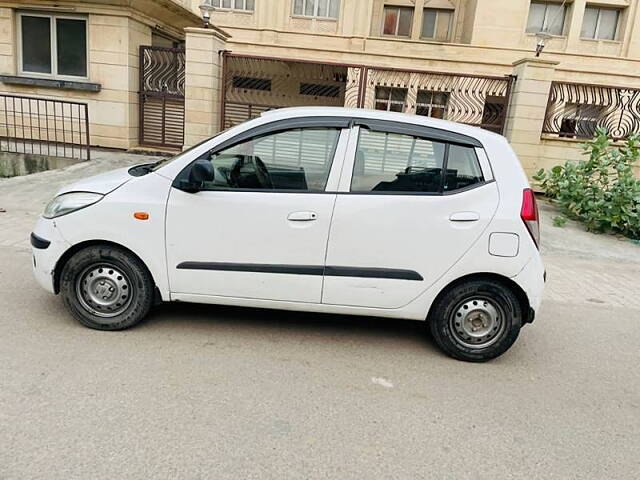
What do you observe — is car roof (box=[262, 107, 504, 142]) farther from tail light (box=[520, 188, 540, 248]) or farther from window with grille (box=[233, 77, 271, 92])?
window with grille (box=[233, 77, 271, 92])

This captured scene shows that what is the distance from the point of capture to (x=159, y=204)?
351cm

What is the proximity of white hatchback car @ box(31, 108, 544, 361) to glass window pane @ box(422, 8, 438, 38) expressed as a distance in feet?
78.7

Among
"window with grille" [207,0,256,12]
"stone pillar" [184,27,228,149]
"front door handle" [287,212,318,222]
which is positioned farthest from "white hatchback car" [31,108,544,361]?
"window with grille" [207,0,256,12]

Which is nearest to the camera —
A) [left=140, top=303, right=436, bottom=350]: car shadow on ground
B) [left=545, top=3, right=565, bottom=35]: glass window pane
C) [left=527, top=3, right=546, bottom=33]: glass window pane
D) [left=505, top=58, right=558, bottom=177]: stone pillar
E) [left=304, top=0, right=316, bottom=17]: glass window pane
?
[left=140, top=303, right=436, bottom=350]: car shadow on ground

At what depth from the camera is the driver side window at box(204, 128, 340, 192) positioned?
11.6 ft

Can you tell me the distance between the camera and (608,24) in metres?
23.8

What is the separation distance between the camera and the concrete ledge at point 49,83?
1105 cm

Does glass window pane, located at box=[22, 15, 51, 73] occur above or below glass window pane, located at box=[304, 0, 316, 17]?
below

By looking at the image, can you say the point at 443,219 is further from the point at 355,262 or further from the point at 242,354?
the point at 242,354

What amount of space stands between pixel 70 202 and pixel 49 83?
30.7ft

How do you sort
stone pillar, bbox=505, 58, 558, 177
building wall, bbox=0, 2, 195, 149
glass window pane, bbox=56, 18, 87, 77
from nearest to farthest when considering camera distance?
stone pillar, bbox=505, 58, 558, 177 → building wall, bbox=0, 2, 195, 149 → glass window pane, bbox=56, 18, 87, 77

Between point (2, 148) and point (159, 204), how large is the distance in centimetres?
912

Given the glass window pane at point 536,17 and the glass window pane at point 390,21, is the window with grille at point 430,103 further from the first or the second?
the glass window pane at point 536,17

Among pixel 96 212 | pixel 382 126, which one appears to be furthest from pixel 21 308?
pixel 382 126
